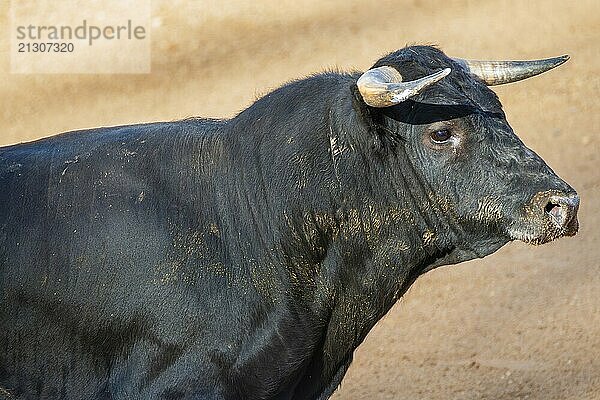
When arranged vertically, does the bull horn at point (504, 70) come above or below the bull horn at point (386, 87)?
above

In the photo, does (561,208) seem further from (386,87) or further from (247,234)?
(247,234)

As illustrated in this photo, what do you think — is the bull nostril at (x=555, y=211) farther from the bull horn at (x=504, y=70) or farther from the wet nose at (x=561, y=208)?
the bull horn at (x=504, y=70)

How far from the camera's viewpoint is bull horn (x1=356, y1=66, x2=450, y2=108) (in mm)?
6656

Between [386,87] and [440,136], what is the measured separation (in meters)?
0.54

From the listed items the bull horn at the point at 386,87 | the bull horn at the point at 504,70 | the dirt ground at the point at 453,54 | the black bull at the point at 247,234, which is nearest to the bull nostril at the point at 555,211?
the black bull at the point at 247,234

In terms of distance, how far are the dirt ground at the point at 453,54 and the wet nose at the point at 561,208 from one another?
181 inches

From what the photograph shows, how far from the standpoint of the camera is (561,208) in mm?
6770

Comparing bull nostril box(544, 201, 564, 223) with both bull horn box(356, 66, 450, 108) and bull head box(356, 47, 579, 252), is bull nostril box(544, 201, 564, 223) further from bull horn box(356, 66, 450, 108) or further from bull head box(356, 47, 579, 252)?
bull horn box(356, 66, 450, 108)

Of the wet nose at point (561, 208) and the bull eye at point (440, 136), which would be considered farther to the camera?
the bull eye at point (440, 136)

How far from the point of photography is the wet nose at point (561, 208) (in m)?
6.75

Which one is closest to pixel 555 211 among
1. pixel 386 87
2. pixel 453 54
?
pixel 386 87

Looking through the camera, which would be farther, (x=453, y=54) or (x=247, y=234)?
(x=453, y=54)

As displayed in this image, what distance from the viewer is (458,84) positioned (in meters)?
7.16

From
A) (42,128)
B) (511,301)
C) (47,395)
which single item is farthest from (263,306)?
(42,128)
